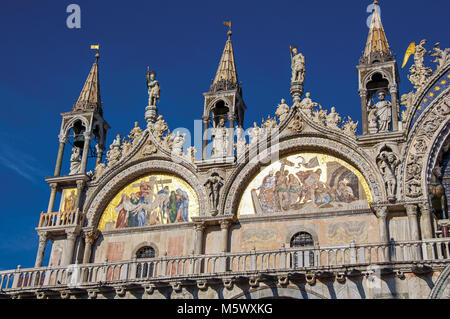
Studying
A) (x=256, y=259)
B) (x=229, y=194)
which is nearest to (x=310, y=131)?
(x=229, y=194)

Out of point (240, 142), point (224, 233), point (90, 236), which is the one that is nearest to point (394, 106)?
point (240, 142)

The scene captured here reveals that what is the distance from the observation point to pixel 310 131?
23.4 meters

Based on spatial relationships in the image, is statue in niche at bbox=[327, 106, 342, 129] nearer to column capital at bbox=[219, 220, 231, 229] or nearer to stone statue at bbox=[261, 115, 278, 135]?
stone statue at bbox=[261, 115, 278, 135]

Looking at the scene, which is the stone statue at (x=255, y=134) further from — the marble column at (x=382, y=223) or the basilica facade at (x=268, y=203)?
the marble column at (x=382, y=223)

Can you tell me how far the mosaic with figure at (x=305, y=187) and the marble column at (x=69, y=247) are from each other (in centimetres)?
584

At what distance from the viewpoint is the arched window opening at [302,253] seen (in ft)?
66.8

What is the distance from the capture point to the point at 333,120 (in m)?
23.2

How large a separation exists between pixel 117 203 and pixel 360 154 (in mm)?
8689

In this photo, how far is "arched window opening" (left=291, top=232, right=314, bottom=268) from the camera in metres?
20.4

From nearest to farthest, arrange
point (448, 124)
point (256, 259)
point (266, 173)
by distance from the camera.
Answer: point (256, 259) → point (448, 124) → point (266, 173)

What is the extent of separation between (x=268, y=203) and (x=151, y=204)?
4240mm

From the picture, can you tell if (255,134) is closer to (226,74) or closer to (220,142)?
(220,142)

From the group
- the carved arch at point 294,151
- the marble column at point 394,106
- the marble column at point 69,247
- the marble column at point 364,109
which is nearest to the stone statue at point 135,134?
the marble column at point 69,247

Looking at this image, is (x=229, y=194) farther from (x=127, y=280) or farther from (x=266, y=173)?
(x=127, y=280)
